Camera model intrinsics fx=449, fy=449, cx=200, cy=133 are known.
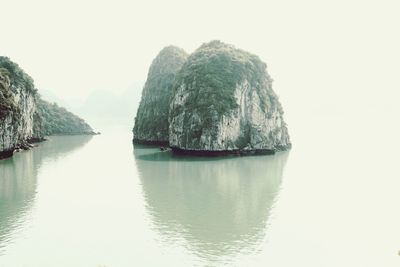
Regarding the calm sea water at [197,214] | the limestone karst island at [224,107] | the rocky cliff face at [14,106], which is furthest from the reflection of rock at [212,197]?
the rocky cliff face at [14,106]

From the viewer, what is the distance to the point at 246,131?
3423 inches

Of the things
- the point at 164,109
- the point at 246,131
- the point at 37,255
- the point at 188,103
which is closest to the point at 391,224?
the point at 37,255

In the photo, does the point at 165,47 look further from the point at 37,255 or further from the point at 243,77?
the point at 37,255

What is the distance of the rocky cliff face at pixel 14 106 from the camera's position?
72.7 meters

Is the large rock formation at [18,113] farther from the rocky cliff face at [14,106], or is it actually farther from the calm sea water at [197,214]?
the calm sea water at [197,214]

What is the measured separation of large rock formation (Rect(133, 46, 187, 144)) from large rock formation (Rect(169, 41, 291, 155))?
823 inches

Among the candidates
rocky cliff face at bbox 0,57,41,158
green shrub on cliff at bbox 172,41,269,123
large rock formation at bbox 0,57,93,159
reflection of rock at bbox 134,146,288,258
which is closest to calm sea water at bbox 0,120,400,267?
reflection of rock at bbox 134,146,288,258

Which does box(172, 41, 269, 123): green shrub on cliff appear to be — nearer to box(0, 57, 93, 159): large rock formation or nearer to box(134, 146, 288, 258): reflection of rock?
box(134, 146, 288, 258): reflection of rock

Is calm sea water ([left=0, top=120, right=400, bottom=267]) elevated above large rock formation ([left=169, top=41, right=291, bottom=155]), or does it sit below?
below

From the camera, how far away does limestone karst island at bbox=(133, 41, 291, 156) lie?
83.8 meters

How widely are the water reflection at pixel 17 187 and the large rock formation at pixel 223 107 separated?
25.8m

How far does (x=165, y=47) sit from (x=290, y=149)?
159ft

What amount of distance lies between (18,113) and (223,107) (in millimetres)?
36391

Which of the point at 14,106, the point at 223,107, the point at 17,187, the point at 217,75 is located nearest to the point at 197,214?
the point at 17,187
